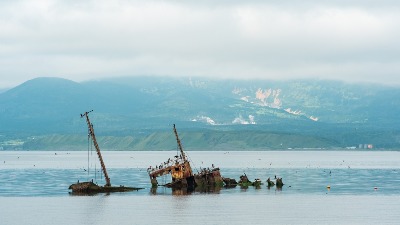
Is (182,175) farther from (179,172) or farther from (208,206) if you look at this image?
(208,206)

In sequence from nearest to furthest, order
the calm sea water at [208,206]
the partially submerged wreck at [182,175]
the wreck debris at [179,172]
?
the calm sea water at [208,206]
the wreck debris at [179,172]
the partially submerged wreck at [182,175]

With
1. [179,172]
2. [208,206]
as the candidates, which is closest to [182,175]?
[179,172]

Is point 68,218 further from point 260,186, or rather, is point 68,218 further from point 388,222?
point 260,186

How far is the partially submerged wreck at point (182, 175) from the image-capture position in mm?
174125

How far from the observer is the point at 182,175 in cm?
17688

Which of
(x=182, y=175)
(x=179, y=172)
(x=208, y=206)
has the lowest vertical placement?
(x=208, y=206)

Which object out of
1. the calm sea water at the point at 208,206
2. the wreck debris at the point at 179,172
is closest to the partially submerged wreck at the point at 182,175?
the wreck debris at the point at 179,172

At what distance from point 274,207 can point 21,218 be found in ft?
133

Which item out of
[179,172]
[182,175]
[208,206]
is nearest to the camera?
[208,206]

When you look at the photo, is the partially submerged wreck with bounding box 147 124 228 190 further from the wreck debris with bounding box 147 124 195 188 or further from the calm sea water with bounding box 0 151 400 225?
the calm sea water with bounding box 0 151 400 225

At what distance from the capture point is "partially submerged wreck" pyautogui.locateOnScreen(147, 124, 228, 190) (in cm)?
17412

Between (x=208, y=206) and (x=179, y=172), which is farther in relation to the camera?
(x=179, y=172)

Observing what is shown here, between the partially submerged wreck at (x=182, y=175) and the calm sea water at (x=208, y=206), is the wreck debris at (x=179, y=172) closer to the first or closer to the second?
the partially submerged wreck at (x=182, y=175)

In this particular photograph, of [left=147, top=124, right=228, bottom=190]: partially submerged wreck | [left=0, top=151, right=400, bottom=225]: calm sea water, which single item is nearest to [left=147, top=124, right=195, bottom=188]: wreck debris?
[left=147, top=124, right=228, bottom=190]: partially submerged wreck
